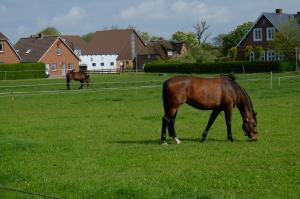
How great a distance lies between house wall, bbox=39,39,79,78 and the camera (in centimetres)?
8519

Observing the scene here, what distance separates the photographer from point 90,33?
165375 mm

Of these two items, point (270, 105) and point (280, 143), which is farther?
point (270, 105)

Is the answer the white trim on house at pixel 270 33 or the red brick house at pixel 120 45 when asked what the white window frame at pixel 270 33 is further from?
the red brick house at pixel 120 45

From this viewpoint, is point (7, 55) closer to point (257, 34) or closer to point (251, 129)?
point (257, 34)

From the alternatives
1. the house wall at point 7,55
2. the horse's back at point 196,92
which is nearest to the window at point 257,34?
the house wall at point 7,55

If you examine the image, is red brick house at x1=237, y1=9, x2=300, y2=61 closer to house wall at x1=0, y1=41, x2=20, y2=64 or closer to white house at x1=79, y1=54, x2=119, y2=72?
house wall at x1=0, y1=41, x2=20, y2=64

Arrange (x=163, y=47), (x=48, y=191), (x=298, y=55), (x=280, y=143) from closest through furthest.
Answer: (x=48, y=191) < (x=280, y=143) < (x=298, y=55) < (x=163, y=47)

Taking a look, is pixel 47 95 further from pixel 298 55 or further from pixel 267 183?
pixel 298 55

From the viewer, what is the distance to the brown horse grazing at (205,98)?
514 inches

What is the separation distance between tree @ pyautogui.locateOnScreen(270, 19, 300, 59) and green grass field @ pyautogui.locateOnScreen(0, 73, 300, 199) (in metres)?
46.6

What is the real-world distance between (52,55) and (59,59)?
1.43m

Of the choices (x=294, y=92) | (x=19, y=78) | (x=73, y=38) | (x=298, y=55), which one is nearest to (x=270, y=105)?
(x=294, y=92)

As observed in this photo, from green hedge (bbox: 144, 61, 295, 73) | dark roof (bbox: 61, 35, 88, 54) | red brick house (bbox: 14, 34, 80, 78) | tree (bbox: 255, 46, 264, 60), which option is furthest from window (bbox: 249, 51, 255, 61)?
dark roof (bbox: 61, 35, 88, 54)

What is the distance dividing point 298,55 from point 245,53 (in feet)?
41.9
